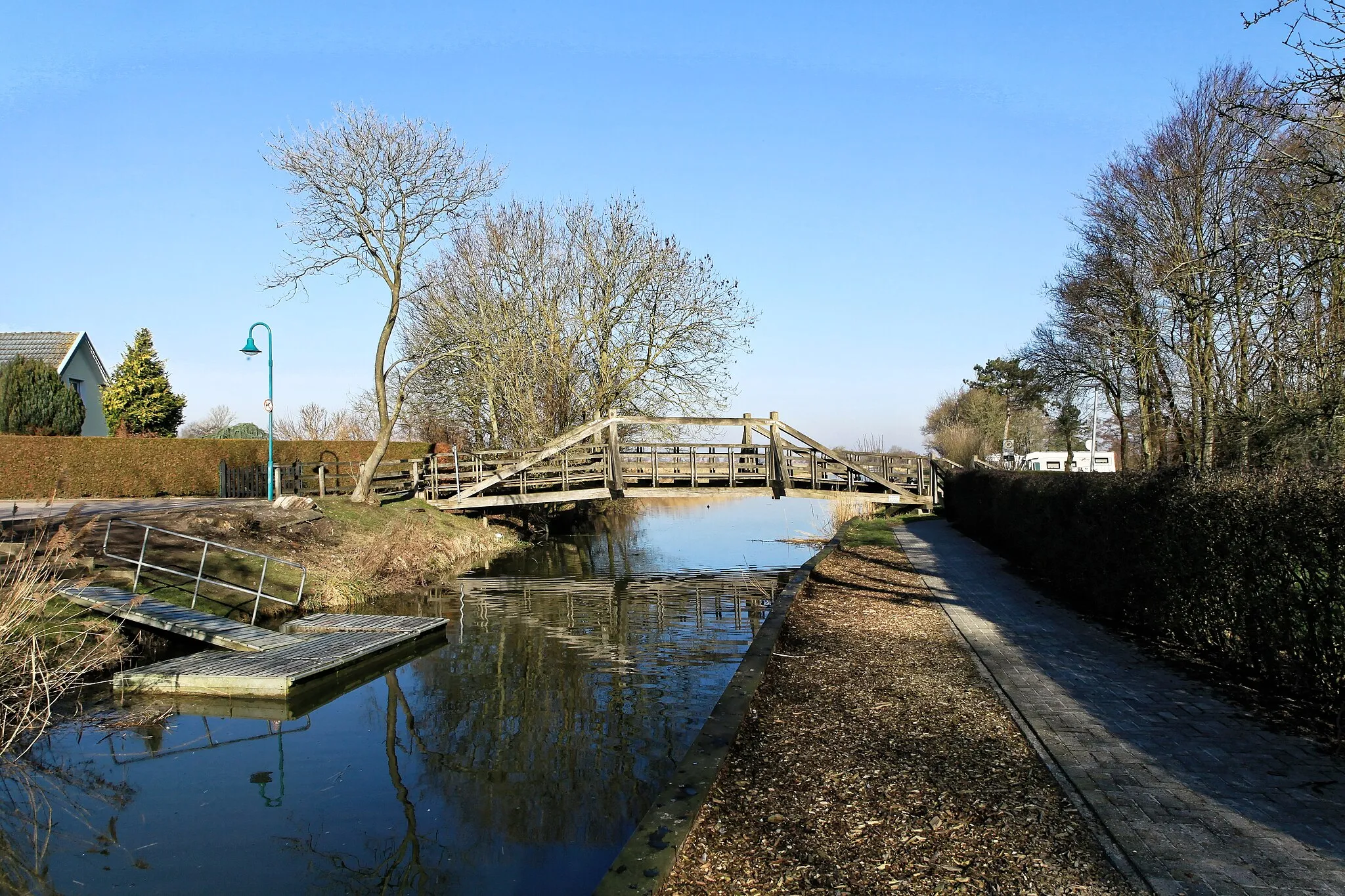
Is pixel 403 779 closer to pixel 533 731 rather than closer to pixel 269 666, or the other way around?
pixel 533 731

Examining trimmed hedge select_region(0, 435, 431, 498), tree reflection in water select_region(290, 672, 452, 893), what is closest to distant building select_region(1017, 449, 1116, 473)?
trimmed hedge select_region(0, 435, 431, 498)

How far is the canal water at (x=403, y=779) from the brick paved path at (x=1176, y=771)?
9.25ft

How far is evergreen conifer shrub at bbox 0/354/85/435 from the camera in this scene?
31906mm

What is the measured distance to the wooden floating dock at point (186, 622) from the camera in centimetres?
1024

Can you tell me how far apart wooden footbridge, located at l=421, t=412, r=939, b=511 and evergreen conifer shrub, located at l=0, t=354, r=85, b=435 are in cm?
1673

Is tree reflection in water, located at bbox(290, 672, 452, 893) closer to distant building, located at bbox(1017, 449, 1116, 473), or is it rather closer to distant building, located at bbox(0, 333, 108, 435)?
distant building, located at bbox(0, 333, 108, 435)

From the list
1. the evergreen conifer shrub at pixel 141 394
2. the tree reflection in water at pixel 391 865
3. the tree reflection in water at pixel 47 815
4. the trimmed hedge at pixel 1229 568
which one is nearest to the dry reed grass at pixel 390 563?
the tree reflection in water at pixel 47 815

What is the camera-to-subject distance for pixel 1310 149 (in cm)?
857

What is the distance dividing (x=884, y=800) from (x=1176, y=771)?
1849 millimetres

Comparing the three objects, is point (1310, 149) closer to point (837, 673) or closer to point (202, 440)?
point (837, 673)

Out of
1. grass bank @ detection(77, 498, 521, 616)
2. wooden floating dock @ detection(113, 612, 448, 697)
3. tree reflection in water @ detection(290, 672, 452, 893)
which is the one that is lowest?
tree reflection in water @ detection(290, 672, 452, 893)

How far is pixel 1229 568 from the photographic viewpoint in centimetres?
728

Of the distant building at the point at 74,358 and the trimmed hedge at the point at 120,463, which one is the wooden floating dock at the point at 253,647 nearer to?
the trimmed hedge at the point at 120,463

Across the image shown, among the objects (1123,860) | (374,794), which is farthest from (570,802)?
(1123,860)
